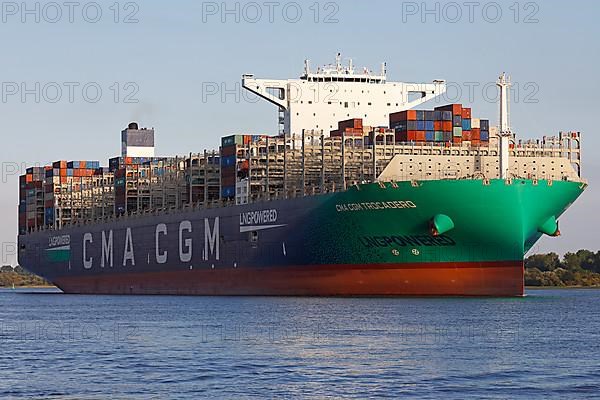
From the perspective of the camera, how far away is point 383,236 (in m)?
53.2

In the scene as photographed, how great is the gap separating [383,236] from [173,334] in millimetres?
19048

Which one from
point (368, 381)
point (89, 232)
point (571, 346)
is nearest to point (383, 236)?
point (571, 346)

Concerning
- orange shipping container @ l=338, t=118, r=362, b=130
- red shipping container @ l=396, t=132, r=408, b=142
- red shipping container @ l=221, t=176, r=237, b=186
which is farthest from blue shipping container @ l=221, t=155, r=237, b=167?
red shipping container @ l=396, t=132, r=408, b=142

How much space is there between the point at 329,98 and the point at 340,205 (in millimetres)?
17489

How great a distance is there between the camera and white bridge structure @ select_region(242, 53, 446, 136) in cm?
7081

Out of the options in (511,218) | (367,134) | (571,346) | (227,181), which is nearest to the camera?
(571,346)

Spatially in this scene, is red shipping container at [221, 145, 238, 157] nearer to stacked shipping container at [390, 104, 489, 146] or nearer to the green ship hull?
the green ship hull

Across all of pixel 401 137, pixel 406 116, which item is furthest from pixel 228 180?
pixel 406 116

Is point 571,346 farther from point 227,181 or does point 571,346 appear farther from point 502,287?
point 227,181

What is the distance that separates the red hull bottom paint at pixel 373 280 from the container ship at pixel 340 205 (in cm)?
6

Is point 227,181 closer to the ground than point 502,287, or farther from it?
farther from it

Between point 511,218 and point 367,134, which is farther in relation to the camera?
point 367,134

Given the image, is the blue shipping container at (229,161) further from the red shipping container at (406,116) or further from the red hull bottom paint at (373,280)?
the red shipping container at (406,116)

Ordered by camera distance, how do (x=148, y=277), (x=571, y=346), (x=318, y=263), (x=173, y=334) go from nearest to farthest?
(x=571, y=346) → (x=173, y=334) → (x=318, y=263) → (x=148, y=277)
